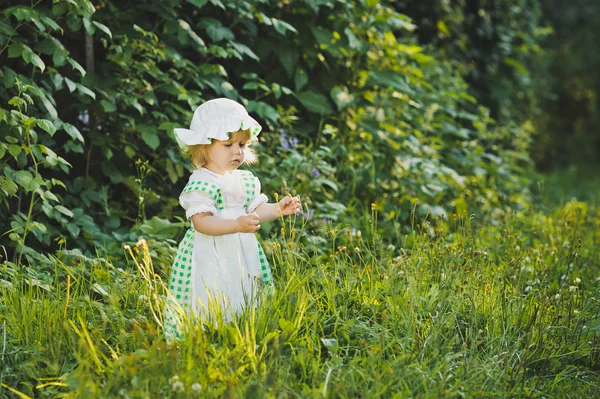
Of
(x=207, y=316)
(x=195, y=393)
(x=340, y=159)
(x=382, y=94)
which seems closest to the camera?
(x=195, y=393)

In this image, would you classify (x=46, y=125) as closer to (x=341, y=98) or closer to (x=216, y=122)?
(x=216, y=122)

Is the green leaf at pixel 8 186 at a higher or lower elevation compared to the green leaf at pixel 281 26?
lower

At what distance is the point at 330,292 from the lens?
10.6 ft

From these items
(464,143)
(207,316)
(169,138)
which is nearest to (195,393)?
(207,316)

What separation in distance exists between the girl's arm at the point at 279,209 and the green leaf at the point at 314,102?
6.62 ft

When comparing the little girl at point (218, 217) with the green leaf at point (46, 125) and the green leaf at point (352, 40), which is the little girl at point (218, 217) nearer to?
the green leaf at point (46, 125)

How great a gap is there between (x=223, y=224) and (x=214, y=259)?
183mm

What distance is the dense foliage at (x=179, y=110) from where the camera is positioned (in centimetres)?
392

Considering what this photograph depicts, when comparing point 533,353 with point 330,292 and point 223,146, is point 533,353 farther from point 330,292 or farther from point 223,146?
point 223,146

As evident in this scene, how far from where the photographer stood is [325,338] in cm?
301

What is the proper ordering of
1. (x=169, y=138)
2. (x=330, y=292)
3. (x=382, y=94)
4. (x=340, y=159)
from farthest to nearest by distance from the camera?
(x=382, y=94)
(x=340, y=159)
(x=169, y=138)
(x=330, y=292)

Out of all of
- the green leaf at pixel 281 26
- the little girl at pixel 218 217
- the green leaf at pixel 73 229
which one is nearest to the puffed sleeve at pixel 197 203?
the little girl at pixel 218 217

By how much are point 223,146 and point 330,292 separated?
746 mm

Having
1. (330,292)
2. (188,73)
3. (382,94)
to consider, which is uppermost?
(188,73)
